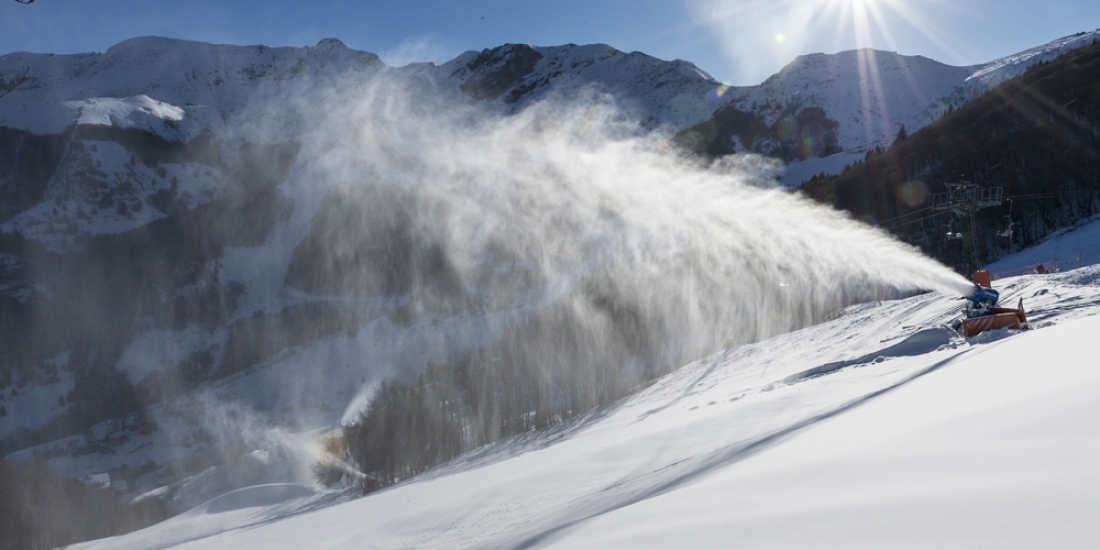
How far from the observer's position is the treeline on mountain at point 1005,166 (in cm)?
4688

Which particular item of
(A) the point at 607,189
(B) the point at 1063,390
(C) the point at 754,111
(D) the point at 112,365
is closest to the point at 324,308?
(D) the point at 112,365

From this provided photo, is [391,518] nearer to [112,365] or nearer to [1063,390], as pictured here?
[1063,390]

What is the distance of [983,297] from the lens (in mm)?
13367

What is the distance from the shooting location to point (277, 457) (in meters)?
61.2

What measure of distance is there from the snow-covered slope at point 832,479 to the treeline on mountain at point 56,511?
41.7m

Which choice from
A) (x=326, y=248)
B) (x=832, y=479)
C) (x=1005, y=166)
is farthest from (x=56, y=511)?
(x=326, y=248)

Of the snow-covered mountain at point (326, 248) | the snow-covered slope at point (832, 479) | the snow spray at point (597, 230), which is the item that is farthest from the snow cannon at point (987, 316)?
the snow-covered mountain at point (326, 248)

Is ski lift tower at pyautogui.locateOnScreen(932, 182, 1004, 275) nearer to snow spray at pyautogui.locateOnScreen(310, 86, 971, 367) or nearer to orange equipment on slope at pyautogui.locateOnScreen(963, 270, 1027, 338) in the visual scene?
snow spray at pyautogui.locateOnScreen(310, 86, 971, 367)

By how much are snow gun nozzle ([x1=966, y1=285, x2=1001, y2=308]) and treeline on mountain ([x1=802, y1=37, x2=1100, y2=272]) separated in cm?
3040

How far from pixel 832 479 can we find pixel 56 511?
192 ft

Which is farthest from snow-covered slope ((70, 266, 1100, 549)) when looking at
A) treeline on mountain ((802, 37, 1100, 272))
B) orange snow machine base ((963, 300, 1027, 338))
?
treeline on mountain ((802, 37, 1100, 272))

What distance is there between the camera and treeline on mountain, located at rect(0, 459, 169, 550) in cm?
4194

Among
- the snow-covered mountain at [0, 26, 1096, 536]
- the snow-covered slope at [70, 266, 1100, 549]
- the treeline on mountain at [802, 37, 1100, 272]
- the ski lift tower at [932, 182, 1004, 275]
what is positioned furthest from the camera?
the snow-covered mountain at [0, 26, 1096, 536]

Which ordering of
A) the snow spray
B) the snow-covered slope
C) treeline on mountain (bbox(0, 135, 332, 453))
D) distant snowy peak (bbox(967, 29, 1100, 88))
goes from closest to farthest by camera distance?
the snow-covered slope, the snow spray, treeline on mountain (bbox(0, 135, 332, 453)), distant snowy peak (bbox(967, 29, 1100, 88))
